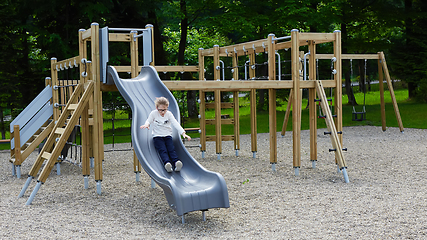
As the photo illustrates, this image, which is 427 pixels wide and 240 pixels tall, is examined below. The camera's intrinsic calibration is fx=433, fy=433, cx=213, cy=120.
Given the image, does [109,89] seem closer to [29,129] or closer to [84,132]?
[84,132]

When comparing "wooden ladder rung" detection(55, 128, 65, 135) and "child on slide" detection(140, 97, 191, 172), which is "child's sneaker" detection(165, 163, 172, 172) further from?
"wooden ladder rung" detection(55, 128, 65, 135)

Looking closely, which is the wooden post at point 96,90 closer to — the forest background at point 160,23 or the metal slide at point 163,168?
the metal slide at point 163,168

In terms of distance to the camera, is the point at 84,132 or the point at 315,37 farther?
the point at 315,37

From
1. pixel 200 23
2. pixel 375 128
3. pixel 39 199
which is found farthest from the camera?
pixel 200 23

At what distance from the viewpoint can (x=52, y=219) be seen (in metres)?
6.09

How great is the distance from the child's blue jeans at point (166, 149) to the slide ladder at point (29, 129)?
4.04 m

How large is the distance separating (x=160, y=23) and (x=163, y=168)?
18.3 metres

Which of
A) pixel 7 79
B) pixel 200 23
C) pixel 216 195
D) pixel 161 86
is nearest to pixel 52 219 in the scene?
pixel 216 195

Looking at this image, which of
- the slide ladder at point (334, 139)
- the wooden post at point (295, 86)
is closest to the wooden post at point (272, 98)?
the wooden post at point (295, 86)

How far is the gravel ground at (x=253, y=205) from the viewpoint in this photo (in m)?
5.35

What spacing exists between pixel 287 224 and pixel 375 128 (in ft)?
42.0

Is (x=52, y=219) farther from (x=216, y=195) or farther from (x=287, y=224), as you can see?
(x=287, y=224)

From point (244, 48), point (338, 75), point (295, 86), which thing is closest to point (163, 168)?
point (295, 86)

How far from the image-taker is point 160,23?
23.8 meters
